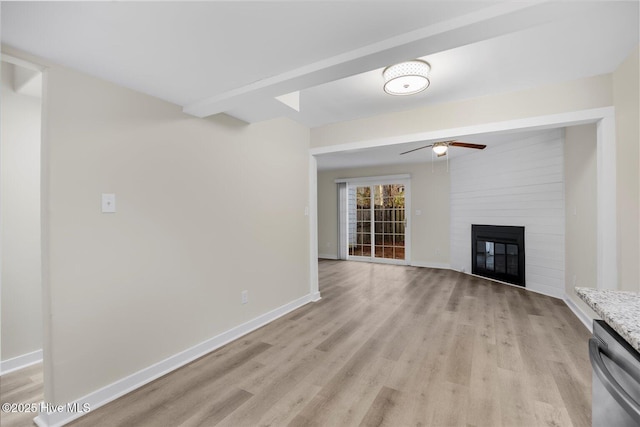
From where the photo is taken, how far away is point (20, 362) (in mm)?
2225

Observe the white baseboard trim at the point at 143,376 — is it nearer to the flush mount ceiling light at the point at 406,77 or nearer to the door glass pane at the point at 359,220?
the flush mount ceiling light at the point at 406,77

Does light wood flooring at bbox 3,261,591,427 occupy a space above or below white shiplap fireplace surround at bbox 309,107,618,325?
below

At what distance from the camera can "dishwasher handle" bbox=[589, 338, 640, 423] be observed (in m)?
0.61

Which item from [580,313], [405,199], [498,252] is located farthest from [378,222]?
[580,313]

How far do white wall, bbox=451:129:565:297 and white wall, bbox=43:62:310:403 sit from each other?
157 inches

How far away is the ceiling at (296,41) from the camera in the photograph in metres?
1.26

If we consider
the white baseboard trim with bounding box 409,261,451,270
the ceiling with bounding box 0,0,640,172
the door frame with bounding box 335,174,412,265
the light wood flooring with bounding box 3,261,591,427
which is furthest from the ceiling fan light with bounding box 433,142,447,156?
the white baseboard trim with bounding box 409,261,451,270

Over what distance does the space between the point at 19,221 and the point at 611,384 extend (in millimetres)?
3495

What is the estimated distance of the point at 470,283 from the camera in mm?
4785

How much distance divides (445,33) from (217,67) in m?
1.31

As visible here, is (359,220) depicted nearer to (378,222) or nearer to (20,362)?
(378,222)

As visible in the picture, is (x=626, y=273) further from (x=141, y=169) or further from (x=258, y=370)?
(x=141, y=169)

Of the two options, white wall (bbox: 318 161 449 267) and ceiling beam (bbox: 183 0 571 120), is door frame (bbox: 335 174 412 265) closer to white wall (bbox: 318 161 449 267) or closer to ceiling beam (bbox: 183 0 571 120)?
white wall (bbox: 318 161 449 267)

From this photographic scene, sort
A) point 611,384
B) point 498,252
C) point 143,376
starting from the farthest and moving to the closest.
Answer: point 498,252 → point 143,376 → point 611,384
